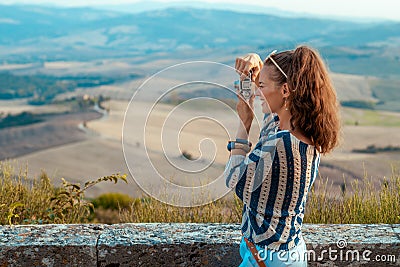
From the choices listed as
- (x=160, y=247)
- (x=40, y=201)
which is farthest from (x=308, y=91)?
(x=40, y=201)

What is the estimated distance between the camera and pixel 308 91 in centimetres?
173

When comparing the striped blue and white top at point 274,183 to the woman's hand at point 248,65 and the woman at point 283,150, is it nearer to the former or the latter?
the woman at point 283,150

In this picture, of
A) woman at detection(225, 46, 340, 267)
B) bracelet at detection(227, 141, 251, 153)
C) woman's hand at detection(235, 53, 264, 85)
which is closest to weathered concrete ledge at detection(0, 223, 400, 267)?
woman at detection(225, 46, 340, 267)

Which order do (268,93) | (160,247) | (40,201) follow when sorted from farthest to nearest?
1. (40,201)
2. (160,247)
3. (268,93)

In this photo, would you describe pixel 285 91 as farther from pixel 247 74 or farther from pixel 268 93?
pixel 247 74

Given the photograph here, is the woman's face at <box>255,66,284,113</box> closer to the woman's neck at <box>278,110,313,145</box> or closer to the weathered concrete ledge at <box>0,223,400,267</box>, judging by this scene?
the woman's neck at <box>278,110,313,145</box>

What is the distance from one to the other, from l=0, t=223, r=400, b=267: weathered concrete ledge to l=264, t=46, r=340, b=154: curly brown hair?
2.64 ft

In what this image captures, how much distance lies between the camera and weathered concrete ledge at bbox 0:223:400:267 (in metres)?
2.33

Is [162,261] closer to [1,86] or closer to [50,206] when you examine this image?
[50,206]

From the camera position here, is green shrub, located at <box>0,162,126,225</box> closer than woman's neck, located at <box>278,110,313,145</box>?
No

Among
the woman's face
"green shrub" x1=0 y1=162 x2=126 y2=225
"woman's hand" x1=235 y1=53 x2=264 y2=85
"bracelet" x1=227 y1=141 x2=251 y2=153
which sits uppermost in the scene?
"woman's hand" x1=235 y1=53 x2=264 y2=85

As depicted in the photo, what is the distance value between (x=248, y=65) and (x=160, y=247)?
3.18 ft

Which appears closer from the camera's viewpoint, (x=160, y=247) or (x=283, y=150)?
(x=283, y=150)

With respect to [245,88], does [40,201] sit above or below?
below
